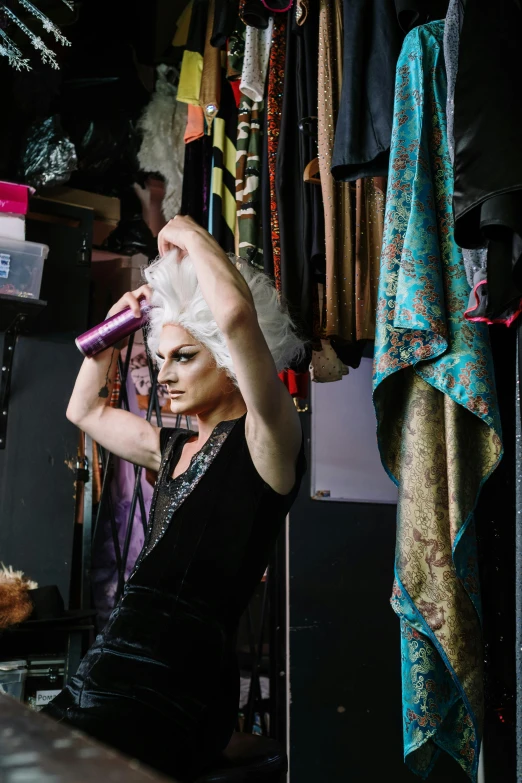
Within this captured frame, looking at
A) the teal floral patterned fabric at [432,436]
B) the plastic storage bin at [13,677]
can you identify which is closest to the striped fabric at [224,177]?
the teal floral patterned fabric at [432,436]

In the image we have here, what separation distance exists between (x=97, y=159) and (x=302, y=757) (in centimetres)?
280

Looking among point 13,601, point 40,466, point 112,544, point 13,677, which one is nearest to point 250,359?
point 13,601

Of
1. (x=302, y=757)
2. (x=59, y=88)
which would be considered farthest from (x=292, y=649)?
(x=59, y=88)

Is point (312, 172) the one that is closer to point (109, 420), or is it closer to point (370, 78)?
point (370, 78)

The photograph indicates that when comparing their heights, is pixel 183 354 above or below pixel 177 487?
above

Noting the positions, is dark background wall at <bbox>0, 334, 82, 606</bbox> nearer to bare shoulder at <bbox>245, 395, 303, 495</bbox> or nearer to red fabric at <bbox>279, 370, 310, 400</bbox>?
red fabric at <bbox>279, 370, 310, 400</bbox>

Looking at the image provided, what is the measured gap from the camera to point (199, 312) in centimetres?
176

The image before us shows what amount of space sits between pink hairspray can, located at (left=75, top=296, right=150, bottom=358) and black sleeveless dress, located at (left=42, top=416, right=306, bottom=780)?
1.40 ft

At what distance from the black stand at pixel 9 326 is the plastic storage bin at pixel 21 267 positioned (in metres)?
0.04

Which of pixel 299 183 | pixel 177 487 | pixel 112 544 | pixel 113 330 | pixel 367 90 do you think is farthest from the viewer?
pixel 112 544

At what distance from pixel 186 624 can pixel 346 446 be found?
201cm

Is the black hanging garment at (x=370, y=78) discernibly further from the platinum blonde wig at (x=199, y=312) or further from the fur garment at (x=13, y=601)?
the fur garment at (x=13, y=601)

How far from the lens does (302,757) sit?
299cm

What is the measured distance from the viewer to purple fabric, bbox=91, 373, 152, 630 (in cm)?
307
